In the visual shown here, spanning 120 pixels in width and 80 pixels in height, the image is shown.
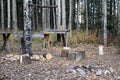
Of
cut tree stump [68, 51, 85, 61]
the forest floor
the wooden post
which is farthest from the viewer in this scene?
the wooden post

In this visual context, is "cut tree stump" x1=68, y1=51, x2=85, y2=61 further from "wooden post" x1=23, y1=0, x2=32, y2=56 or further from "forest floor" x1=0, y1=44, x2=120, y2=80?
"wooden post" x1=23, y1=0, x2=32, y2=56

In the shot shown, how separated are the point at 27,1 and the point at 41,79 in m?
3.16

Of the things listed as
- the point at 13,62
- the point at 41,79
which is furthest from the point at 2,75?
the point at 13,62

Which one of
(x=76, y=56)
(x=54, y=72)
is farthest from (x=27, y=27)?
(x=54, y=72)

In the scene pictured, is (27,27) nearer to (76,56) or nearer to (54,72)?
(76,56)

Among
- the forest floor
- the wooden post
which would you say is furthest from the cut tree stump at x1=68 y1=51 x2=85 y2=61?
the wooden post

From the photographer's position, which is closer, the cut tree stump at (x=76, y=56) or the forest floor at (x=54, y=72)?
the forest floor at (x=54, y=72)

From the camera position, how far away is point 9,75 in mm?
5926

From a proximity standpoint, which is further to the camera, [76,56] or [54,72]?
[76,56]

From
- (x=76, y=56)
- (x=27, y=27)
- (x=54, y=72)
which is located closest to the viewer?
(x=54, y=72)

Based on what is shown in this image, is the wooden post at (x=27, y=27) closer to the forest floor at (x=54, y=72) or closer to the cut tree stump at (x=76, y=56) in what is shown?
the forest floor at (x=54, y=72)

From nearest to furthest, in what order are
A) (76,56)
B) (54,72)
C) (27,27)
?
(54,72)
(76,56)
(27,27)

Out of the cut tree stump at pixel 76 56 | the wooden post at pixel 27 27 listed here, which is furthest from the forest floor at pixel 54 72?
the wooden post at pixel 27 27

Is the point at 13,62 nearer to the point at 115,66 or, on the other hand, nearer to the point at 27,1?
the point at 27,1
